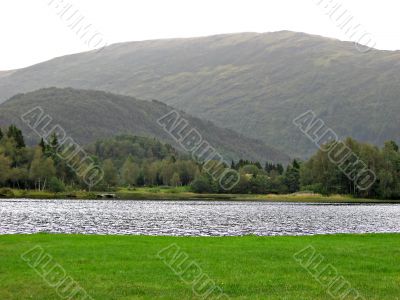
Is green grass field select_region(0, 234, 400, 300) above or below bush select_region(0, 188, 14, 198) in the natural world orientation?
above

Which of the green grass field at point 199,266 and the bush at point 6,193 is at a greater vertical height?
the green grass field at point 199,266

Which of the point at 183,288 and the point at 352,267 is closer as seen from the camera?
the point at 183,288

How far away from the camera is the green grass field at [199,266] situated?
27031 millimetres

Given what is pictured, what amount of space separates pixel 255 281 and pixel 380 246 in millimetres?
16803

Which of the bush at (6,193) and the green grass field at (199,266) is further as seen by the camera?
the bush at (6,193)

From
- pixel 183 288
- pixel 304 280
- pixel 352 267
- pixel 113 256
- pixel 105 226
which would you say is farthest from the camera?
pixel 105 226

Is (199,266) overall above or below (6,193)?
above

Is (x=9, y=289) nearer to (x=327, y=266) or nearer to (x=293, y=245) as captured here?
(x=327, y=266)

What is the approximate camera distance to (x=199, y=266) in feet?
108

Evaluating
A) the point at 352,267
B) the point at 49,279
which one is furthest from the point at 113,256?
the point at 352,267

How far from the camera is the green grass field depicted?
2703 cm

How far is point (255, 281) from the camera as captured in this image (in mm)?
29078

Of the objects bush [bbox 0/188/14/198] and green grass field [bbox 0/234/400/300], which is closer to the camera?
green grass field [bbox 0/234/400/300]

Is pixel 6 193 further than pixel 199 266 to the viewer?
Yes
